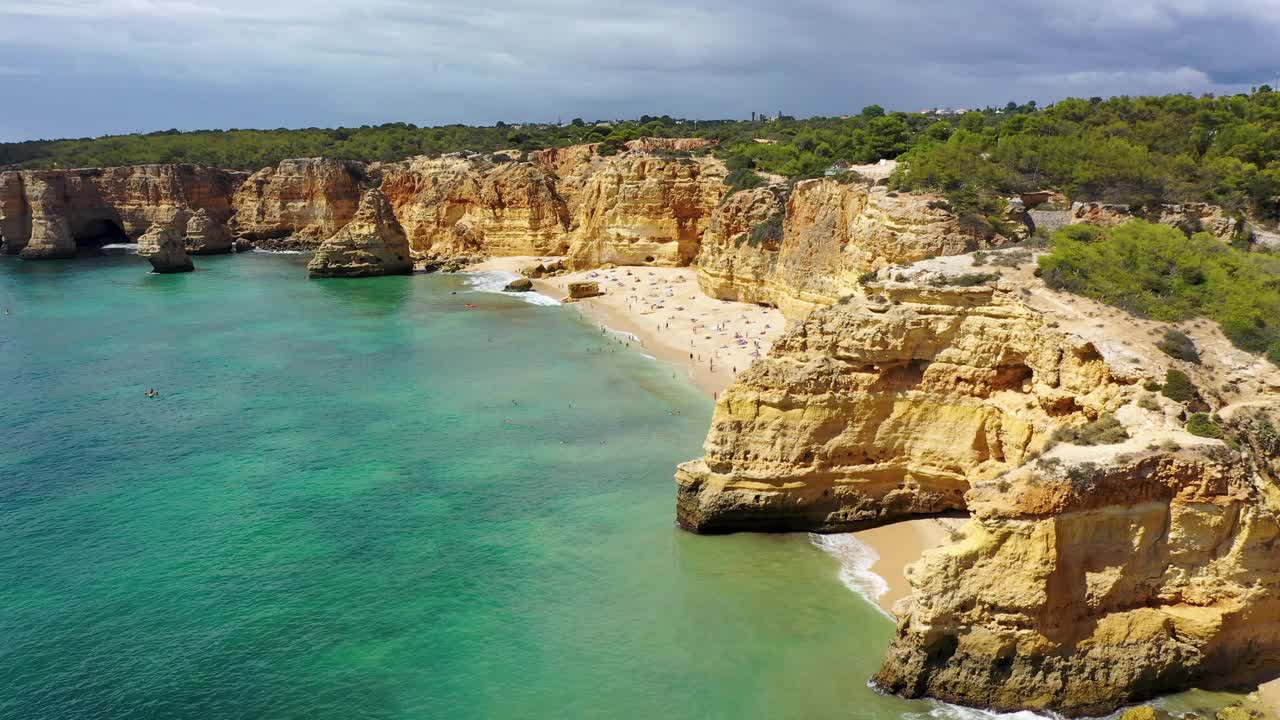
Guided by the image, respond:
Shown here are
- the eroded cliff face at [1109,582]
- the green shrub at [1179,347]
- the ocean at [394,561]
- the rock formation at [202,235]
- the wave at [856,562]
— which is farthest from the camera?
the rock formation at [202,235]

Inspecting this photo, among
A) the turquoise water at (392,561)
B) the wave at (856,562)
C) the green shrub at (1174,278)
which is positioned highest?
the green shrub at (1174,278)

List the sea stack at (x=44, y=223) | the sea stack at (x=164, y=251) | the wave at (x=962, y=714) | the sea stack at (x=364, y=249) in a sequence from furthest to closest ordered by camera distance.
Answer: the sea stack at (x=44, y=223), the sea stack at (x=164, y=251), the sea stack at (x=364, y=249), the wave at (x=962, y=714)

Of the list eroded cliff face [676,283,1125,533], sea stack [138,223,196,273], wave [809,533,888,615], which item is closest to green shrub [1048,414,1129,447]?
eroded cliff face [676,283,1125,533]

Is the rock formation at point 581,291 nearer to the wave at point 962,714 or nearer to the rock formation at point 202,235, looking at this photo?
the wave at point 962,714

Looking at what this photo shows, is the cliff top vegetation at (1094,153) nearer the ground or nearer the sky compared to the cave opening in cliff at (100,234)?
nearer the sky

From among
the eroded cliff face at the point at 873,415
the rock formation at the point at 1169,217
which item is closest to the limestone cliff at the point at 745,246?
the rock formation at the point at 1169,217

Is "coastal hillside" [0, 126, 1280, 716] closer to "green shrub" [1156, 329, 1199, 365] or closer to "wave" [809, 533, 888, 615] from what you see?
"green shrub" [1156, 329, 1199, 365]

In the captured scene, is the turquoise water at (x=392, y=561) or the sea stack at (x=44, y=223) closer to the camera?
the turquoise water at (x=392, y=561)
